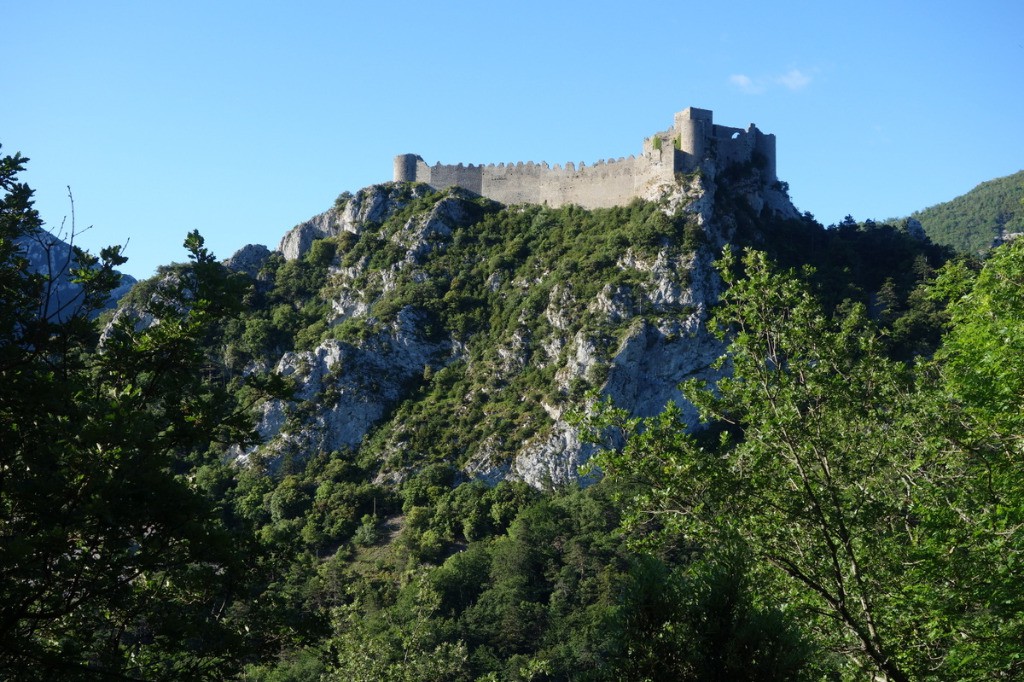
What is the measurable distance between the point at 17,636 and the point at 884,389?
10.8 metres

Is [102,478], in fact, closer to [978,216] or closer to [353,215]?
[353,215]

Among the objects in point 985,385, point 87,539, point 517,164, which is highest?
point 517,164

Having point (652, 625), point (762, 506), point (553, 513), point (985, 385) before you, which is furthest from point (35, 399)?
point (553, 513)

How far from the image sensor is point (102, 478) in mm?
8375

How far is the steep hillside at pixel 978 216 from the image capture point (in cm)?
10229

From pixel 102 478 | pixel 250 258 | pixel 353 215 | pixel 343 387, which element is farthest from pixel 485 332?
pixel 102 478

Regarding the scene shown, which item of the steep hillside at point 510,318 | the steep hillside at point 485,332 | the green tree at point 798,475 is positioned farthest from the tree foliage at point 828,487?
the steep hillside at point 510,318

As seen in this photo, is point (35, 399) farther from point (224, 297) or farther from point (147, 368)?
point (224, 297)

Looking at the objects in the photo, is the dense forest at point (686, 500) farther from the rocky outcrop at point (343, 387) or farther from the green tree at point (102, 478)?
the rocky outcrop at point (343, 387)

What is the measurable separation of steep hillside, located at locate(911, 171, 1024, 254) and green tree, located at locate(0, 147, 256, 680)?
3923 inches

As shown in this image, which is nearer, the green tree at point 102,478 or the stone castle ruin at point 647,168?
the green tree at point 102,478

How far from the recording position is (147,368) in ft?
34.3

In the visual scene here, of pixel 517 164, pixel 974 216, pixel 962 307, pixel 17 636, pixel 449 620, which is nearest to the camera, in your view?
pixel 17 636

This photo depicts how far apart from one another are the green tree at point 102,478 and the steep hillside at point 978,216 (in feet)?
327
